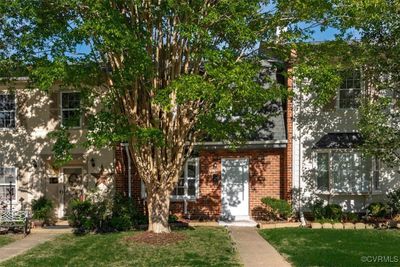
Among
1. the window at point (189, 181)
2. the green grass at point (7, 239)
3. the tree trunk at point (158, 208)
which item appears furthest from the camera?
the window at point (189, 181)

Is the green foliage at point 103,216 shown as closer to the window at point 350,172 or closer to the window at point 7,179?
the window at point 7,179

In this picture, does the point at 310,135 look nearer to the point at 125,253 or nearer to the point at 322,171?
the point at 322,171

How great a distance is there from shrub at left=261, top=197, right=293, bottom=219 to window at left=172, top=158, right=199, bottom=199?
8.58ft

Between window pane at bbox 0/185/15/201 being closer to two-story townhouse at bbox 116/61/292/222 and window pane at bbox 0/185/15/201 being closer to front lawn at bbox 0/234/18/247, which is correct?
front lawn at bbox 0/234/18/247

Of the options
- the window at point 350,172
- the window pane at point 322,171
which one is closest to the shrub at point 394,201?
the window at point 350,172

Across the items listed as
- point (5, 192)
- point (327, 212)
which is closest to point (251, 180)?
point (327, 212)

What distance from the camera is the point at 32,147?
20.0 meters

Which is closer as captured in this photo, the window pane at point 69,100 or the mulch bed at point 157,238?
the mulch bed at point 157,238

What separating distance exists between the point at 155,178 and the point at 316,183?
6.64 metres

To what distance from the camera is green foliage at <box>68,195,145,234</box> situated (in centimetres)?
1669

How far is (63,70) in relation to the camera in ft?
40.4

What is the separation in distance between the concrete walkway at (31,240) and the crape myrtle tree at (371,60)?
8305 mm

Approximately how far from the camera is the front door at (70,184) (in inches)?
810

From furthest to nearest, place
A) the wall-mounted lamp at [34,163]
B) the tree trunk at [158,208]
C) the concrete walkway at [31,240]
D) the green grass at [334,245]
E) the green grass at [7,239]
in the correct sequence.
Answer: the wall-mounted lamp at [34,163] → the green grass at [7,239] → the tree trunk at [158,208] → the concrete walkway at [31,240] → the green grass at [334,245]
